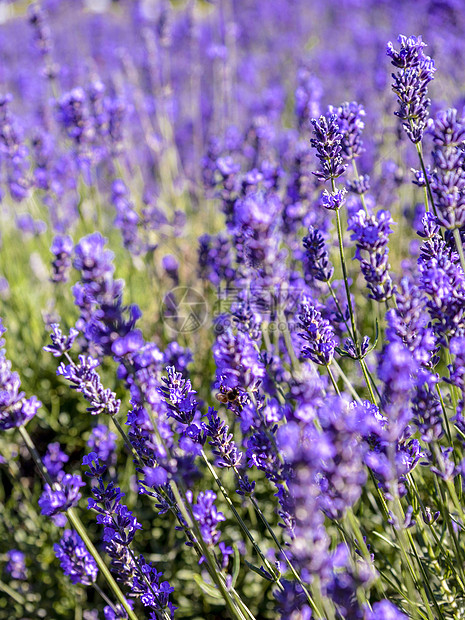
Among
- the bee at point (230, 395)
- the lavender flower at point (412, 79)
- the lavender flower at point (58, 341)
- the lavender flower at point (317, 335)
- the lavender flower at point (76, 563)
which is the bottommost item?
the lavender flower at point (76, 563)

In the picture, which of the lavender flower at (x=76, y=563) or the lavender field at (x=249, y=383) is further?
the lavender flower at (x=76, y=563)

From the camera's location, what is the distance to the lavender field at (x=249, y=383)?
1.21 meters

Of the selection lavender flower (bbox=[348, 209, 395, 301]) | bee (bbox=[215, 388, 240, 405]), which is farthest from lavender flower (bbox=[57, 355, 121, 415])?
lavender flower (bbox=[348, 209, 395, 301])

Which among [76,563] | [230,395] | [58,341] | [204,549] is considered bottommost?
[76,563]

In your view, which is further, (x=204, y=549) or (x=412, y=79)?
(x=412, y=79)

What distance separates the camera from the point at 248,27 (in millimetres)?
9641

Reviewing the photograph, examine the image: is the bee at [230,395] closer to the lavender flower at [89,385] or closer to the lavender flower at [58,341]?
the lavender flower at [89,385]

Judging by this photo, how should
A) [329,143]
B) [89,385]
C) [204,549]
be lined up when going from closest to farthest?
1. [204,549]
2. [89,385]
3. [329,143]

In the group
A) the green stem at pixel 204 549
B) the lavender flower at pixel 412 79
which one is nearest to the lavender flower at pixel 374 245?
the lavender flower at pixel 412 79

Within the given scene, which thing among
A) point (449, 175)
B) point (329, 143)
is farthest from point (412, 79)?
point (449, 175)

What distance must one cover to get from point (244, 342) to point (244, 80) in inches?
321

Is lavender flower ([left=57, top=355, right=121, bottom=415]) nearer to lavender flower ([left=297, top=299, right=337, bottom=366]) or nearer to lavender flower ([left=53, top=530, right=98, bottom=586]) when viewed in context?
lavender flower ([left=53, top=530, right=98, bottom=586])

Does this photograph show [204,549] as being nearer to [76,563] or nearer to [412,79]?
[76,563]

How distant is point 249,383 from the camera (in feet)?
4.41
